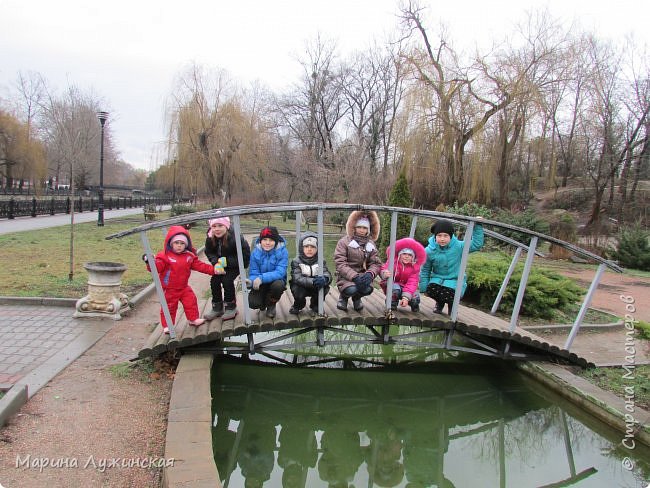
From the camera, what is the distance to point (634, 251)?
17.4m

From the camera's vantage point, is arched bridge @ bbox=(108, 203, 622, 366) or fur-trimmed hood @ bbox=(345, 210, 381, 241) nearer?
arched bridge @ bbox=(108, 203, 622, 366)

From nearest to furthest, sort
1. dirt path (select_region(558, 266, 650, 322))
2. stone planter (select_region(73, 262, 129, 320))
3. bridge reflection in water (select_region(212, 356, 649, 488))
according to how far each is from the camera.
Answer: bridge reflection in water (select_region(212, 356, 649, 488))
stone planter (select_region(73, 262, 129, 320))
dirt path (select_region(558, 266, 650, 322))

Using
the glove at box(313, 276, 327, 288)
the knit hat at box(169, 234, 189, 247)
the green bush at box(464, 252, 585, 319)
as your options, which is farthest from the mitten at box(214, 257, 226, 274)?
the green bush at box(464, 252, 585, 319)

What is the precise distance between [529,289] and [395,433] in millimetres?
4869

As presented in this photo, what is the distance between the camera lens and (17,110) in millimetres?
39688

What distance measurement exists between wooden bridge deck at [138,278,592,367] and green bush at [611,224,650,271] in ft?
46.6

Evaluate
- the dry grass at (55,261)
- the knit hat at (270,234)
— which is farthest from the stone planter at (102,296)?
the knit hat at (270,234)

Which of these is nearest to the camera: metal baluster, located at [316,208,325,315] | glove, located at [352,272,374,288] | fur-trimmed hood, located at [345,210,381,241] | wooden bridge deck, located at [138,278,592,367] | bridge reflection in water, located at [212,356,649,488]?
bridge reflection in water, located at [212,356,649,488]

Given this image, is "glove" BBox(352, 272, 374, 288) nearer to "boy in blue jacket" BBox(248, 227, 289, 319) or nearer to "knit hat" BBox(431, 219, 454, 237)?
"boy in blue jacket" BBox(248, 227, 289, 319)

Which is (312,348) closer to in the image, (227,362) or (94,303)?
(227,362)

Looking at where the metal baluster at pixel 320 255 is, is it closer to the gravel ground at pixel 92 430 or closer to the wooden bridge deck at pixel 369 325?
the wooden bridge deck at pixel 369 325

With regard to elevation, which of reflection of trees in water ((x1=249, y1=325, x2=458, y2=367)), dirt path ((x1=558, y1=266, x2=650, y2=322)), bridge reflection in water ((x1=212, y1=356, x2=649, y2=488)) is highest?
dirt path ((x1=558, y1=266, x2=650, y2=322))

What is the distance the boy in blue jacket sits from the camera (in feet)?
16.7

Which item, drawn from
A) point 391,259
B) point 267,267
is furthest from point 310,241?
point 391,259
